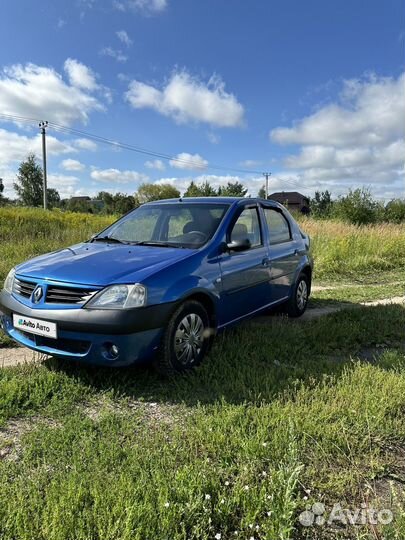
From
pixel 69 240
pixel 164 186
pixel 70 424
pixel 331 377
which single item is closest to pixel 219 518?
pixel 70 424

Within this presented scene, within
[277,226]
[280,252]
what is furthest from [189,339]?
[277,226]

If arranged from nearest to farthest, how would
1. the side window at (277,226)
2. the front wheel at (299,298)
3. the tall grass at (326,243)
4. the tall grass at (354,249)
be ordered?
the side window at (277,226) < the front wheel at (299,298) < the tall grass at (326,243) < the tall grass at (354,249)

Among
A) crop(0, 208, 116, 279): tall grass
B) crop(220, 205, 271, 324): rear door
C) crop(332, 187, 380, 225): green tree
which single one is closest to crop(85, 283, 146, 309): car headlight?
crop(220, 205, 271, 324): rear door

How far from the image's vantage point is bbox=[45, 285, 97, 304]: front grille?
3.20 m

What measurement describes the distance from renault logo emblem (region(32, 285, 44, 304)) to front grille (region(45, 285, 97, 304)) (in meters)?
0.07

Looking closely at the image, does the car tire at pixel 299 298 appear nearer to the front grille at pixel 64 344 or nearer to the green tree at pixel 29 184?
the front grille at pixel 64 344

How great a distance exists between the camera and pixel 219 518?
76.2 inches

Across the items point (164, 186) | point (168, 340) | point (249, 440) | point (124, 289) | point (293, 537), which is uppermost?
point (164, 186)

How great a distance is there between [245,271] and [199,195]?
2588cm

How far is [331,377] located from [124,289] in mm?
1886

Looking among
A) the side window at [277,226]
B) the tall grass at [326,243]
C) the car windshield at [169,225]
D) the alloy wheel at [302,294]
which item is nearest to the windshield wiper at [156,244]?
the car windshield at [169,225]

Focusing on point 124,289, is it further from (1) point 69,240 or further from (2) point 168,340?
(1) point 69,240

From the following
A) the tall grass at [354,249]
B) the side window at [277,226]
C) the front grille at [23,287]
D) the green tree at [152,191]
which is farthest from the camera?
the green tree at [152,191]

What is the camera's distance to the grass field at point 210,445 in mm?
1908
